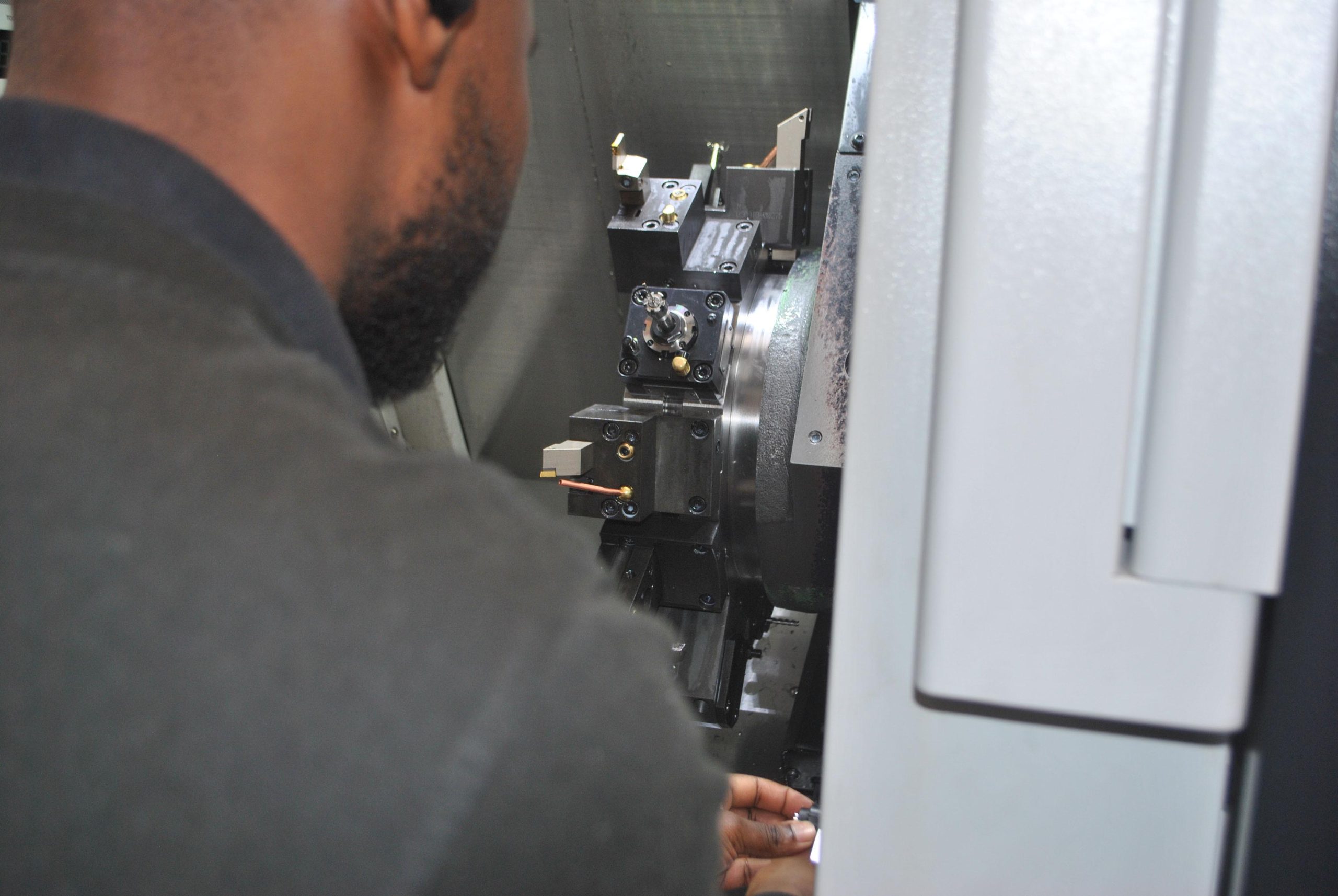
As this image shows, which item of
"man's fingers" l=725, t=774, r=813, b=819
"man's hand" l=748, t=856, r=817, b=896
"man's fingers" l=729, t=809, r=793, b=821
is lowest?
"man's fingers" l=729, t=809, r=793, b=821

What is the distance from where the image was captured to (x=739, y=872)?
1.10 metres

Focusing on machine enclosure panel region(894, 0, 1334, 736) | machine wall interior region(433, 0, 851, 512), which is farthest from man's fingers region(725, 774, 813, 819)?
machine wall interior region(433, 0, 851, 512)

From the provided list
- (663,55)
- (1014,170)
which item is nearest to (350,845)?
(1014,170)

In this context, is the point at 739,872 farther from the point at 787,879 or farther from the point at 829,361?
the point at 829,361

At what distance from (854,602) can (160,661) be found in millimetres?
372

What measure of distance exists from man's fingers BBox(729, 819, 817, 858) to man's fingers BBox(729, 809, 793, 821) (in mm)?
98

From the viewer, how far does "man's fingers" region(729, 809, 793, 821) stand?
47.2 inches

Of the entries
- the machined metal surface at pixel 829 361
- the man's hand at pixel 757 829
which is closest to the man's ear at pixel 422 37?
the machined metal surface at pixel 829 361

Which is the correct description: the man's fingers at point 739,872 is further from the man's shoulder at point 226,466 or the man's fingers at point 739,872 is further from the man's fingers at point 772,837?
the man's shoulder at point 226,466

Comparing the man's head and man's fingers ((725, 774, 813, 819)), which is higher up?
the man's head

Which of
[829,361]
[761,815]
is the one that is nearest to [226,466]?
[829,361]

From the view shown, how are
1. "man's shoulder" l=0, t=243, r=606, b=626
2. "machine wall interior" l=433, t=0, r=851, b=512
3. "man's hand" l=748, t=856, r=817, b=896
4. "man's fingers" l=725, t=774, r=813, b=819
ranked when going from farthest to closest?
"machine wall interior" l=433, t=0, r=851, b=512, "man's fingers" l=725, t=774, r=813, b=819, "man's hand" l=748, t=856, r=817, b=896, "man's shoulder" l=0, t=243, r=606, b=626

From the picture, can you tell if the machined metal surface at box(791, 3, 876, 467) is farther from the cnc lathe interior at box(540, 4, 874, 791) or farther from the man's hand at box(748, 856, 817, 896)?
the man's hand at box(748, 856, 817, 896)

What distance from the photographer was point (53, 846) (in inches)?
14.0
